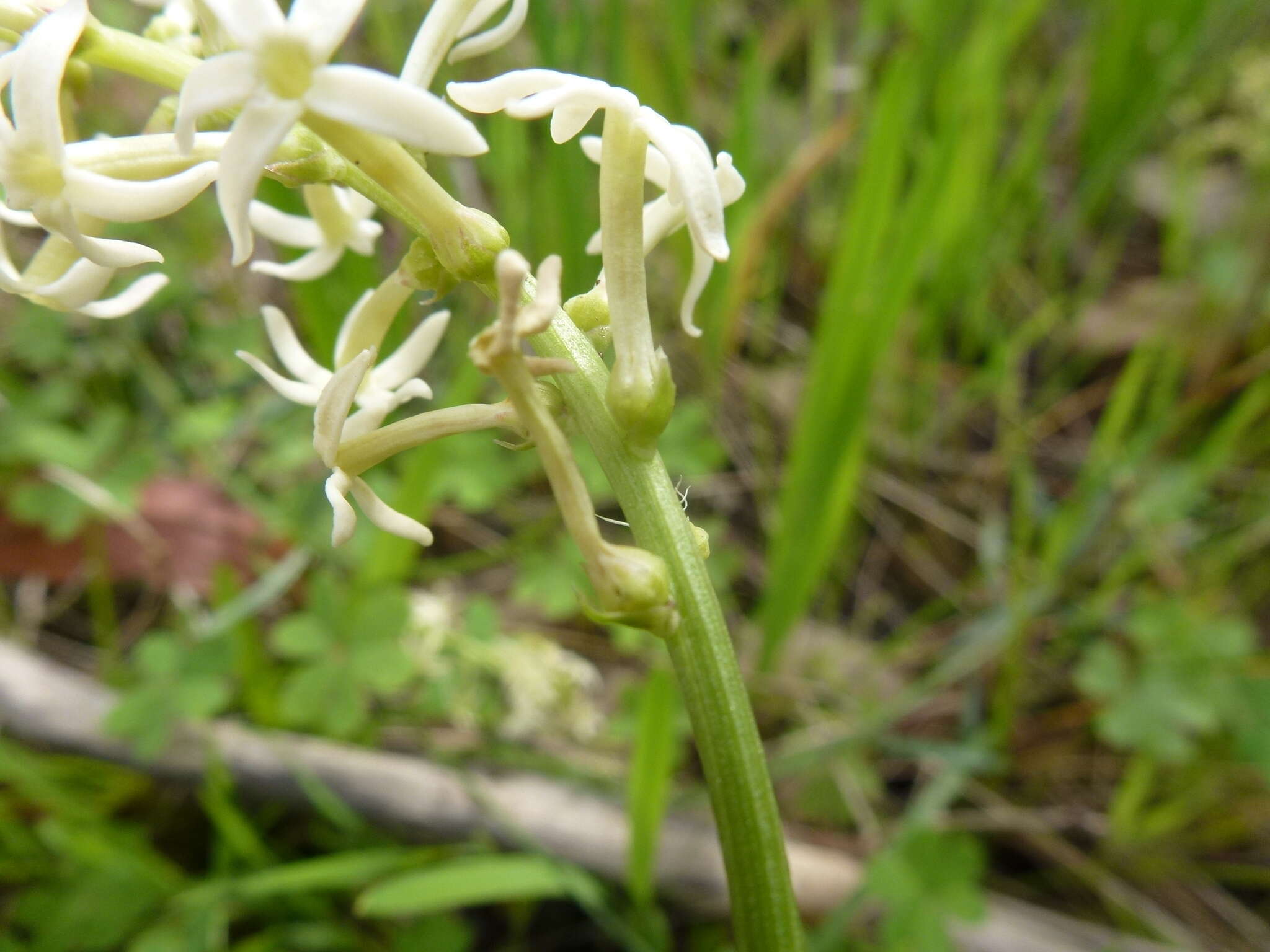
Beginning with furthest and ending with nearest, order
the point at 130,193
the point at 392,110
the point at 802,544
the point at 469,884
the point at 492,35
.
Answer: the point at 802,544 < the point at 469,884 < the point at 492,35 < the point at 130,193 < the point at 392,110

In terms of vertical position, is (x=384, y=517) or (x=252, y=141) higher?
(x=252, y=141)

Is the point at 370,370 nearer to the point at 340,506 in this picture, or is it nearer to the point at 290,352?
the point at 290,352

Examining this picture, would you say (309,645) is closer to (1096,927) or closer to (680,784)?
(680,784)

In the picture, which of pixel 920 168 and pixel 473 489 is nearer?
pixel 920 168

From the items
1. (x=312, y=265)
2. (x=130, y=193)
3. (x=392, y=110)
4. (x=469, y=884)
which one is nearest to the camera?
(x=392, y=110)

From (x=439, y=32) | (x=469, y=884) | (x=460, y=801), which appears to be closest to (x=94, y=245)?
(x=439, y=32)

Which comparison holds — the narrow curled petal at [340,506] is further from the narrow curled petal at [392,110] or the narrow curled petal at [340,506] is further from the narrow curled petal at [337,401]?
the narrow curled petal at [392,110]

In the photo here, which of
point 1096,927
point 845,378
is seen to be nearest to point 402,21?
point 845,378
